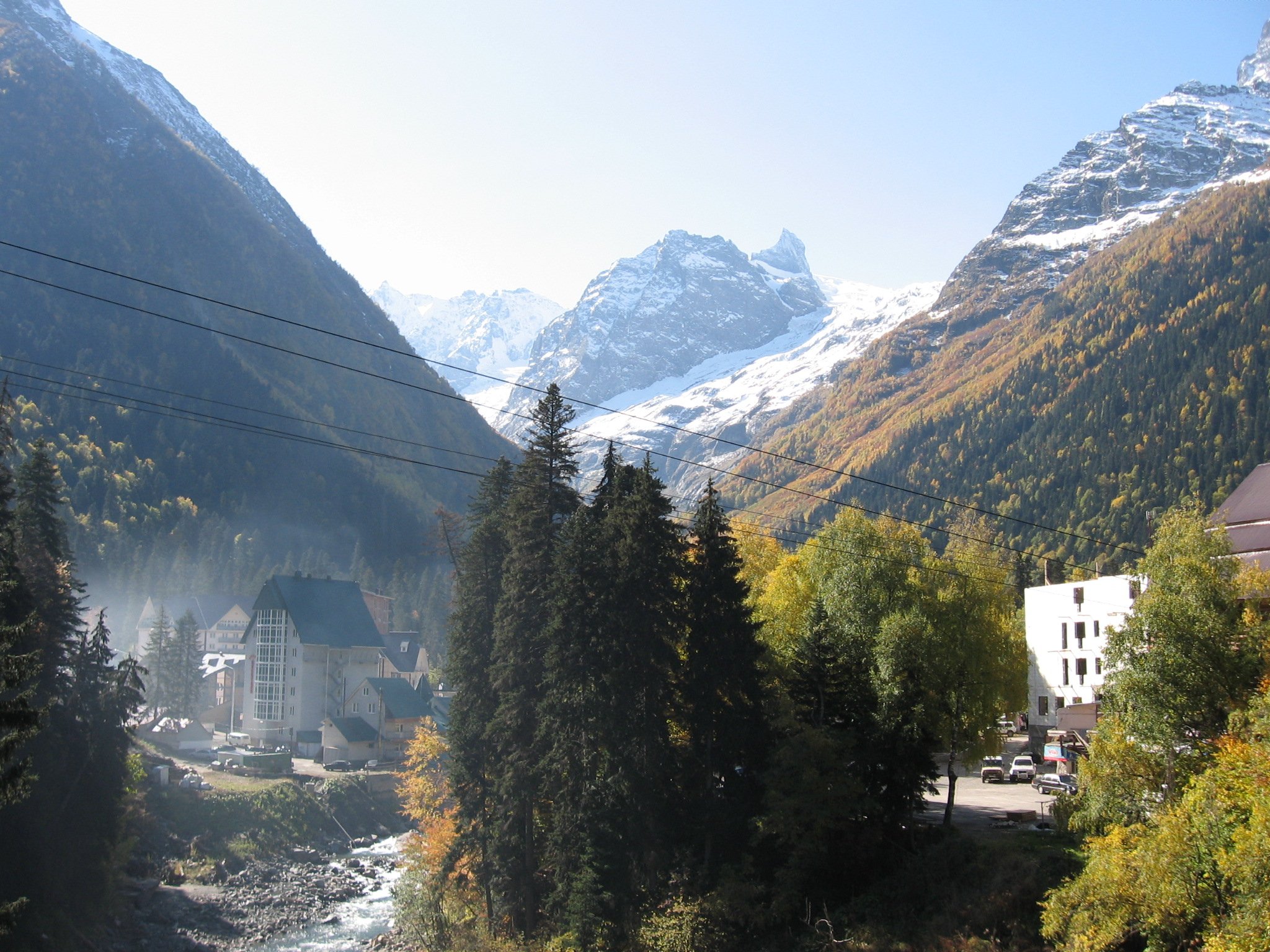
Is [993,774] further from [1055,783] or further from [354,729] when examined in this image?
[354,729]

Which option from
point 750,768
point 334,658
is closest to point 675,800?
point 750,768

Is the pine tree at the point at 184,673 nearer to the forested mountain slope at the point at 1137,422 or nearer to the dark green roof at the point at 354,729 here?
the dark green roof at the point at 354,729

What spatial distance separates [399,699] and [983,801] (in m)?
64.3

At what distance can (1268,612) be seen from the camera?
32.9 metres

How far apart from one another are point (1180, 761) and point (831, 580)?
23.4m

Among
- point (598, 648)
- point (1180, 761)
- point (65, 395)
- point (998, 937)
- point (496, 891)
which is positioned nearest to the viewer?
point (1180, 761)

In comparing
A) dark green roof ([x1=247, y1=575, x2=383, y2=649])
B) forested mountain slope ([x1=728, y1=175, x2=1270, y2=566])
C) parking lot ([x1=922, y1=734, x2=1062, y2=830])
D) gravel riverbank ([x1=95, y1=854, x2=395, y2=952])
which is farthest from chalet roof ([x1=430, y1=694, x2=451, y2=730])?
forested mountain slope ([x1=728, y1=175, x2=1270, y2=566])

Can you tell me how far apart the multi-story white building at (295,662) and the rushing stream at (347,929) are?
36.3m

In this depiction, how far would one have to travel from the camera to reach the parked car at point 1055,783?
44.8 metres

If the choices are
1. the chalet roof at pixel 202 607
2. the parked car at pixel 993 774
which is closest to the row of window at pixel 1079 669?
the parked car at pixel 993 774

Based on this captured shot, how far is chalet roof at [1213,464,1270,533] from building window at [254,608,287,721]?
81.7m

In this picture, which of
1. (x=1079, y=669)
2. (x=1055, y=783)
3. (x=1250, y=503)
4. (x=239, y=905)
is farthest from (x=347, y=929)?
(x=1250, y=503)

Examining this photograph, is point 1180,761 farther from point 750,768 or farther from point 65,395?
point 65,395

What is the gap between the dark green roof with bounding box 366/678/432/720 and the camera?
94938 millimetres
